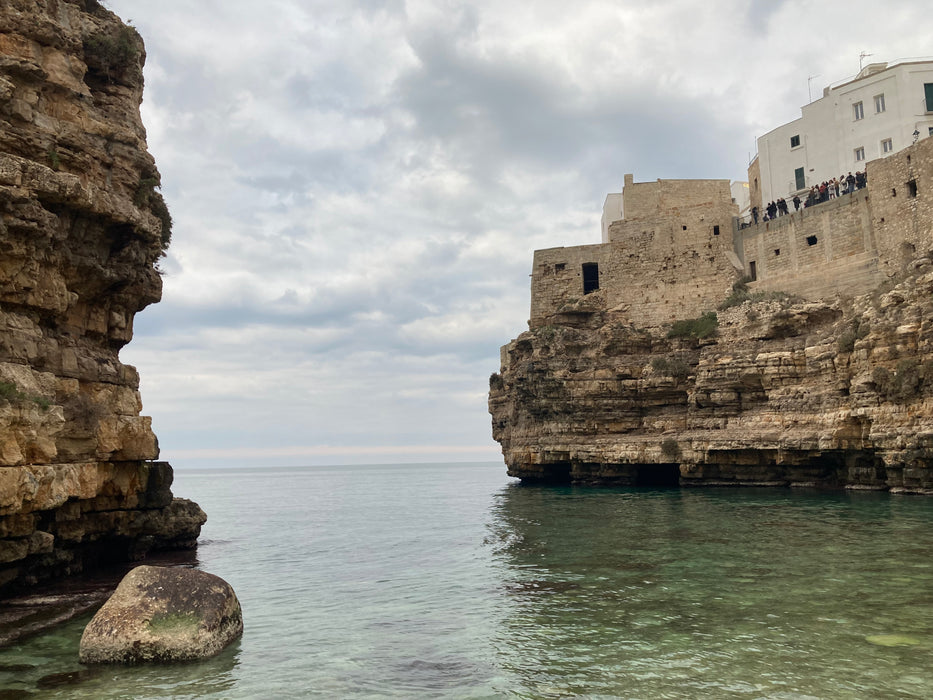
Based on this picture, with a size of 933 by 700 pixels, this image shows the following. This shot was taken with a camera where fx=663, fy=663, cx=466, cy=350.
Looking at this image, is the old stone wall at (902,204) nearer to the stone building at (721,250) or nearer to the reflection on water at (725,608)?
the stone building at (721,250)

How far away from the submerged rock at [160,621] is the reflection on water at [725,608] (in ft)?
12.6

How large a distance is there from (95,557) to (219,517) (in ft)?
72.6

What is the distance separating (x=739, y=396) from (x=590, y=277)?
14864mm

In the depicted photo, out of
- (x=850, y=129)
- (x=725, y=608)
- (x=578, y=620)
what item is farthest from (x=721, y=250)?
(x=578, y=620)

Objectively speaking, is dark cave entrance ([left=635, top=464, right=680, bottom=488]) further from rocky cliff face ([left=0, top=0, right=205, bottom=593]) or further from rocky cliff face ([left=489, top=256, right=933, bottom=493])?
rocky cliff face ([left=0, top=0, right=205, bottom=593])

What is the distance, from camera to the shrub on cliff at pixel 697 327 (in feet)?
125

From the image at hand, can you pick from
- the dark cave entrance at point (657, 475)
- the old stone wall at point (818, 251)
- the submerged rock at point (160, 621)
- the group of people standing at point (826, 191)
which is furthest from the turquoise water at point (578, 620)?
the group of people standing at point (826, 191)

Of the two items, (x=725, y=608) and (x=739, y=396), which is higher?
(x=739, y=396)

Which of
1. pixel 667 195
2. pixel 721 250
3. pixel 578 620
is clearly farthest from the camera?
pixel 667 195

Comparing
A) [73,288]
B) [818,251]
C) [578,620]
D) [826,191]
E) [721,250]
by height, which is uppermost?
[826,191]

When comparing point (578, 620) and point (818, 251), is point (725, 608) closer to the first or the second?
point (578, 620)

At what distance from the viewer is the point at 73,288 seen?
13.8 metres

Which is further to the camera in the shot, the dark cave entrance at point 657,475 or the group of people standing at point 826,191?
the dark cave entrance at point 657,475

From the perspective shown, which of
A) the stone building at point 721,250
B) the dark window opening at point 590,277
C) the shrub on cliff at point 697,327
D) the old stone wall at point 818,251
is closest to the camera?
the stone building at point 721,250
